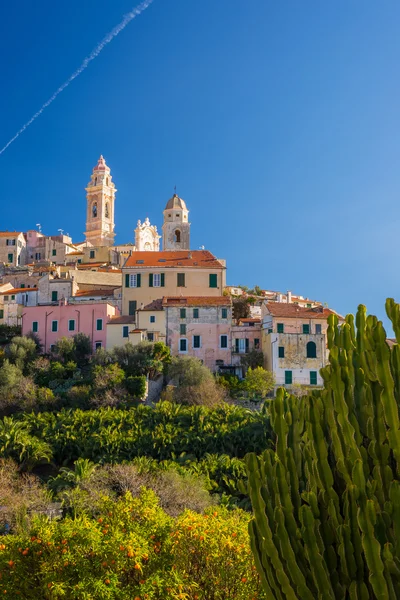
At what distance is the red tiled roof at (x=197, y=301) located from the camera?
4628 centimetres

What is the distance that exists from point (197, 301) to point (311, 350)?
8.65 meters

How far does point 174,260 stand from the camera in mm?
51812

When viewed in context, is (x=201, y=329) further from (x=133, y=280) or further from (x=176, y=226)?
(x=176, y=226)

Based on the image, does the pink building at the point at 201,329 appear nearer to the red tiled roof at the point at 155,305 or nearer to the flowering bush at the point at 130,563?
the red tiled roof at the point at 155,305

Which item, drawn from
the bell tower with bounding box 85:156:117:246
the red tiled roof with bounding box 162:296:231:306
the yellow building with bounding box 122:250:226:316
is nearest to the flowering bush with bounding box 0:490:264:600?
the red tiled roof with bounding box 162:296:231:306

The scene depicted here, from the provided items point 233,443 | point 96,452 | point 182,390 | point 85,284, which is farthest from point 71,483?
point 85,284

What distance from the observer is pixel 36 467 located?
1380 inches

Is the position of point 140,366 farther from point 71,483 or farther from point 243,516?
point 243,516

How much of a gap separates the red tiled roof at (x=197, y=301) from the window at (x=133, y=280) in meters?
3.28

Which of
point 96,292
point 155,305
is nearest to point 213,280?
point 155,305

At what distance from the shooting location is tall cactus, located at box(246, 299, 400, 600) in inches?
275

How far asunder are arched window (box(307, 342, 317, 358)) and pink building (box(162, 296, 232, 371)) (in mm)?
5575

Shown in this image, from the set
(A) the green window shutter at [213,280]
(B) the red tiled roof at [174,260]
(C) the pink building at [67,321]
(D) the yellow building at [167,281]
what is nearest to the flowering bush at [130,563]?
(C) the pink building at [67,321]

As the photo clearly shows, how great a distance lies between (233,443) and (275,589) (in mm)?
26758
